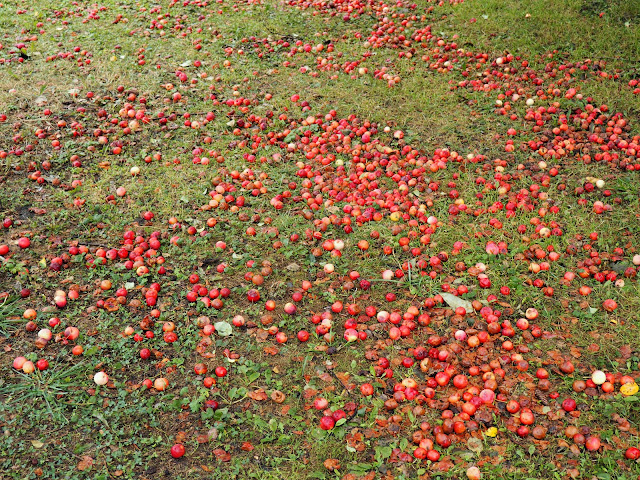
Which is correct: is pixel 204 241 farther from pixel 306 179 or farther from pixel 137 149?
pixel 137 149

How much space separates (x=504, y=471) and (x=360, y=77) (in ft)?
19.8

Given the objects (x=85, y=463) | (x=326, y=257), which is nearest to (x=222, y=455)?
(x=85, y=463)

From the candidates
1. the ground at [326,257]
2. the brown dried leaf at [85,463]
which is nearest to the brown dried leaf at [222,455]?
the ground at [326,257]

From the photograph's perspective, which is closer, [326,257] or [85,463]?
[85,463]

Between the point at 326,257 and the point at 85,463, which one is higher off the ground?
the point at 326,257

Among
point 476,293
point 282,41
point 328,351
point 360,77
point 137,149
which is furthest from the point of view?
point 282,41

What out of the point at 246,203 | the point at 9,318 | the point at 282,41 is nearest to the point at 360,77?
the point at 282,41

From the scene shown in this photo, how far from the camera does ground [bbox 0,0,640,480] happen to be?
11.7 feet

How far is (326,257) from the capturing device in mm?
4977

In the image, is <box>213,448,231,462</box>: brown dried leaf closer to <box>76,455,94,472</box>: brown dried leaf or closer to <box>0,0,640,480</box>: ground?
<box>0,0,640,480</box>: ground

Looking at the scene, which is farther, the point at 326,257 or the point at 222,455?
the point at 326,257

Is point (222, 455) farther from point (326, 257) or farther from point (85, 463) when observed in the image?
point (326, 257)

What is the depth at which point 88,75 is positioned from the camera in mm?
7973

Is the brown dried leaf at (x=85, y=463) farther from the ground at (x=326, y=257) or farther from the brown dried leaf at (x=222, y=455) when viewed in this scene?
the brown dried leaf at (x=222, y=455)
